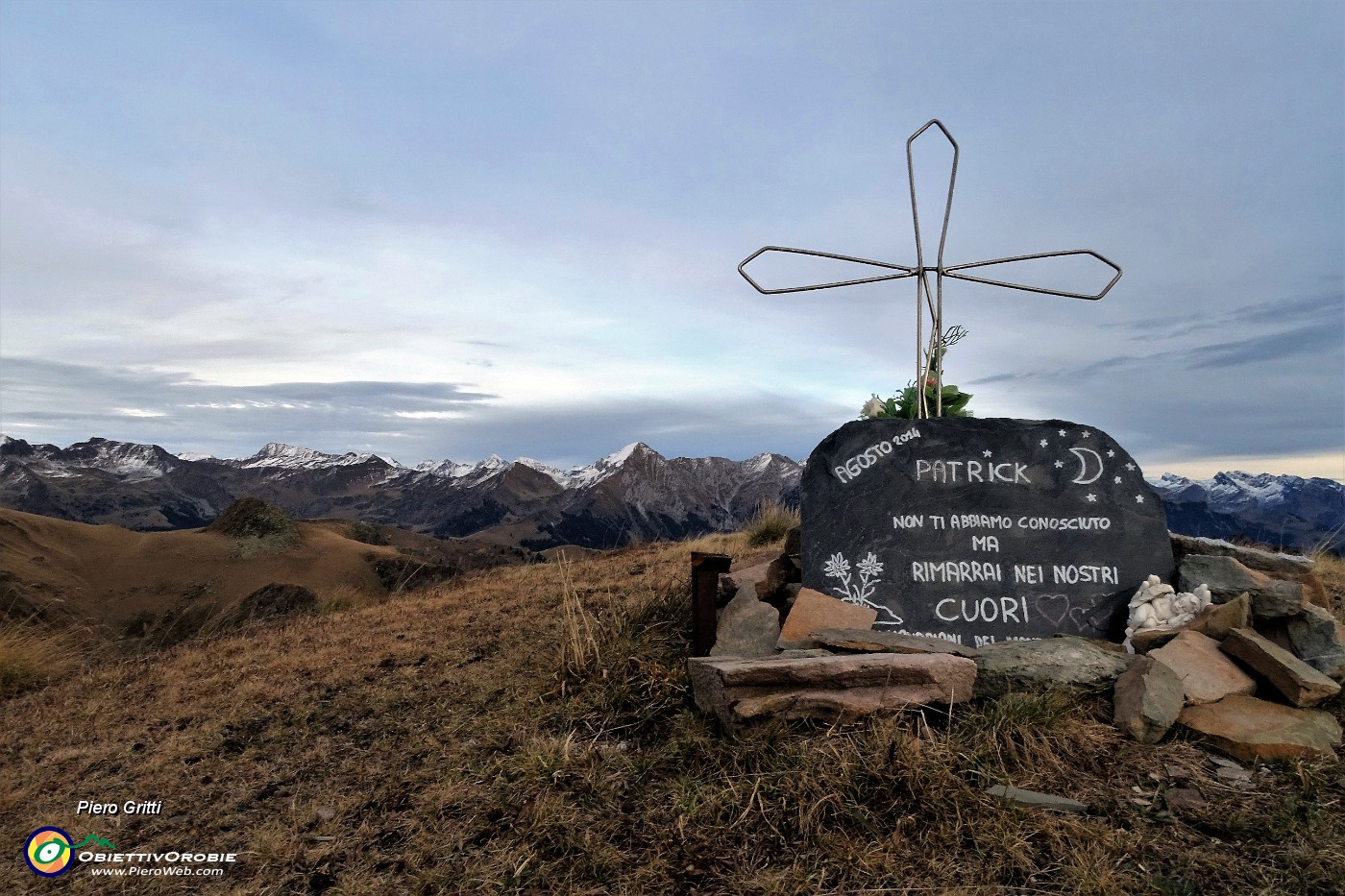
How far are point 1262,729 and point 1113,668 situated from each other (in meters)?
0.73

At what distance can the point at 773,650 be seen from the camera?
16.5 feet

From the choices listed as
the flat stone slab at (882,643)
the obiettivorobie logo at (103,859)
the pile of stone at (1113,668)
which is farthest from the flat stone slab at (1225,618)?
the obiettivorobie logo at (103,859)

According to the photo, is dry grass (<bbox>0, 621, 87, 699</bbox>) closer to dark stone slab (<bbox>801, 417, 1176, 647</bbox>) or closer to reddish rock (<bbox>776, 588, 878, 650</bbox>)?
reddish rock (<bbox>776, 588, 878, 650</bbox>)

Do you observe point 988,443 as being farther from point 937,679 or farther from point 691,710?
point 691,710

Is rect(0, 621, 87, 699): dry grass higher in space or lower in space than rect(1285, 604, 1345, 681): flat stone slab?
lower

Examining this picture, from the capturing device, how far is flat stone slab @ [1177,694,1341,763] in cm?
395

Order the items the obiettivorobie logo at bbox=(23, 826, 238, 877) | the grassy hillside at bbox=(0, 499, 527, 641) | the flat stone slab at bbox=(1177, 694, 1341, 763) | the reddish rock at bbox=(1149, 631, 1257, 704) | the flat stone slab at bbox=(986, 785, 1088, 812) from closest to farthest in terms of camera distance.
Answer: the flat stone slab at bbox=(986, 785, 1088, 812) < the obiettivorobie logo at bbox=(23, 826, 238, 877) < the flat stone slab at bbox=(1177, 694, 1341, 763) < the reddish rock at bbox=(1149, 631, 1257, 704) < the grassy hillside at bbox=(0, 499, 527, 641)

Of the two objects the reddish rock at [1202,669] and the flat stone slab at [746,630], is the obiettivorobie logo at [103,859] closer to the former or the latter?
the flat stone slab at [746,630]

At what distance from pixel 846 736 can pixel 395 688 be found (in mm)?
3517

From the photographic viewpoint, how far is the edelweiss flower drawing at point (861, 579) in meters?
5.62

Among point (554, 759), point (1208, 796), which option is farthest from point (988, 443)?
point (554, 759)

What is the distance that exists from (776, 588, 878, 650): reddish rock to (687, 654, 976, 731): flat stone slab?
0.81 m

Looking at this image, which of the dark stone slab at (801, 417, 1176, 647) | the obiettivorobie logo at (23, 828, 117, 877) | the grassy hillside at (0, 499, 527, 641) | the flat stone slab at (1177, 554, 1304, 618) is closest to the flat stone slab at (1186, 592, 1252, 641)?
the flat stone slab at (1177, 554, 1304, 618)

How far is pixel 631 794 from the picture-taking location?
3.90 meters
